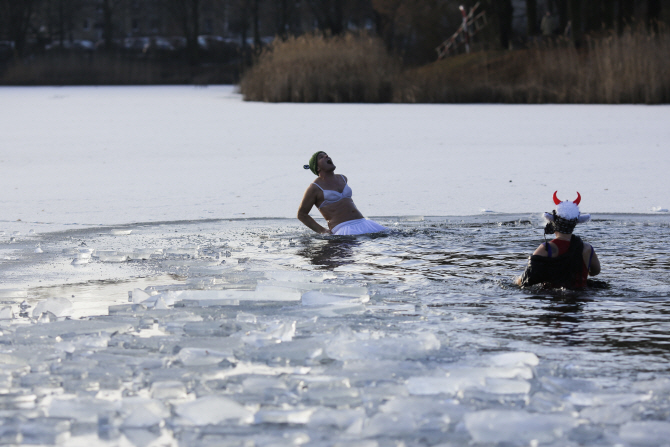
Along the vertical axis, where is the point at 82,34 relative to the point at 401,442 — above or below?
above

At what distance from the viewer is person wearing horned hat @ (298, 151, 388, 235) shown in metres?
7.21

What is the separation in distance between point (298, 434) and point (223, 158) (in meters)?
9.93

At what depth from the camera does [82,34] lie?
91438mm

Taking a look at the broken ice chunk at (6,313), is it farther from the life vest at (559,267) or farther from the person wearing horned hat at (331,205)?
the person wearing horned hat at (331,205)

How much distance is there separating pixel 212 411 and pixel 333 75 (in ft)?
74.6

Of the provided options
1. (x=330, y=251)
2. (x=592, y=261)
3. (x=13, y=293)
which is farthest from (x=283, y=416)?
(x=330, y=251)

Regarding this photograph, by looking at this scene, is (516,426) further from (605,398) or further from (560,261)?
(560,261)

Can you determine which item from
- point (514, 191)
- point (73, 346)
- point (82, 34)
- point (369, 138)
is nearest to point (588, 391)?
point (73, 346)

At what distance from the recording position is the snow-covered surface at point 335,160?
28.7ft

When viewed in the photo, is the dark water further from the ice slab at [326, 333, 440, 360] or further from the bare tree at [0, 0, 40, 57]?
the bare tree at [0, 0, 40, 57]

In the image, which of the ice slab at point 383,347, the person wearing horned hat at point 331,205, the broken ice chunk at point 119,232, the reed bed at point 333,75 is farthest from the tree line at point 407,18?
the ice slab at point 383,347

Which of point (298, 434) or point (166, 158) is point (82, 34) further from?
point (298, 434)

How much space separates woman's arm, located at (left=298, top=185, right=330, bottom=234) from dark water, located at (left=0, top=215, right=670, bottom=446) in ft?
1.62

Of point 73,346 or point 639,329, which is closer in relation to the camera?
point 73,346
